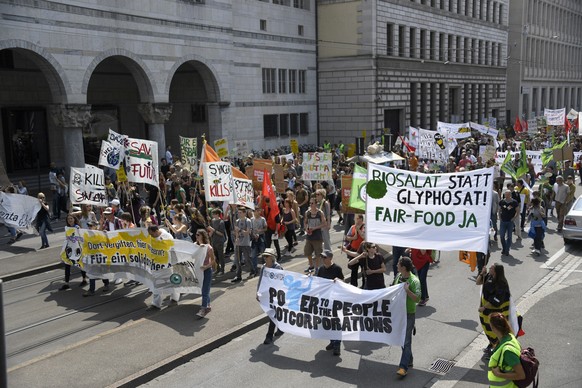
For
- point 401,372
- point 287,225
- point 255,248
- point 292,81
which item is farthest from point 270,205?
point 292,81

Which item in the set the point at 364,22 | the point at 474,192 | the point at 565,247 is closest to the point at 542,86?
the point at 364,22

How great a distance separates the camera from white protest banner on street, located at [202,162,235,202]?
13.8 metres

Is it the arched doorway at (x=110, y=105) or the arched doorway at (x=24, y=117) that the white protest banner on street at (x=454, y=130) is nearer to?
the arched doorway at (x=110, y=105)

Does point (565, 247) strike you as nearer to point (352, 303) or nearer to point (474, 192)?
point (474, 192)

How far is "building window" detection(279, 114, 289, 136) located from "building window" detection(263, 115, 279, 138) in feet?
1.64

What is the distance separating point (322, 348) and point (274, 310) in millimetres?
968

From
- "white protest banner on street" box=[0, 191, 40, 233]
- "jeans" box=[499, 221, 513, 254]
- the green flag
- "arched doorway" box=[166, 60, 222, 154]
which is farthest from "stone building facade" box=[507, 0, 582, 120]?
"white protest banner on street" box=[0, 191, 40, 233]

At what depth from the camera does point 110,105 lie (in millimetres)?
34344

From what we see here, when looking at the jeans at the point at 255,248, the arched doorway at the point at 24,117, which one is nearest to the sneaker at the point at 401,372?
the jeans at the point at 255,248

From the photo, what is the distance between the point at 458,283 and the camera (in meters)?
12.8

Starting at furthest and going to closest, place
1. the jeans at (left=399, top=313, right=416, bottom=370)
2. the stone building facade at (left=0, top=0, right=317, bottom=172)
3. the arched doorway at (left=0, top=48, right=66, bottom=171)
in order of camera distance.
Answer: the arched doorway at (left=0, top=48, right=66, bottom=171) < the stone building facade at (left=0, top=0, right=317, bottom=172) < the jeans at (left=399, top=313, right=416, bottom=370)

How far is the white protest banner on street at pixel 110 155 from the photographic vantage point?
16734mm

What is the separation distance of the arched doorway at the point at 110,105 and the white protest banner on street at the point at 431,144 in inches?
580

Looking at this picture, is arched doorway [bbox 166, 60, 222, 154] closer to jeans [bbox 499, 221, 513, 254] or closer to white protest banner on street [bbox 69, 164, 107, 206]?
white protest banner on street [bbox 69, 164, 107, 206]
